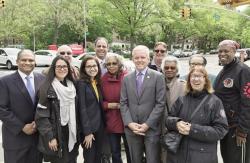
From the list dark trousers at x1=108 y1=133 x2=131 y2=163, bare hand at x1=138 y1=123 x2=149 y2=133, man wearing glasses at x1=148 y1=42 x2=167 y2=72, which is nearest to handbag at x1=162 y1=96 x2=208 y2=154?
bare hand at x1=138 y1=123 x2=149 y2=133

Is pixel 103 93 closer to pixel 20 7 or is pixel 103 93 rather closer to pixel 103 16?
pixel 20 7

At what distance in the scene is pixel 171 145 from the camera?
4.14 meters

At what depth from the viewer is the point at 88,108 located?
4910 mm

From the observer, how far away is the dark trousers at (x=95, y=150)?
5.03 m

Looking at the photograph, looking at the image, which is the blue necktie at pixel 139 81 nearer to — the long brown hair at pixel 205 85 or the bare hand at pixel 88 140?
the long brown hair at pixel 205 85

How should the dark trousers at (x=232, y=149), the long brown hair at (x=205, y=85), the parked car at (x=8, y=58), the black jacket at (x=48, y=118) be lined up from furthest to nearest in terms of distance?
the parked car at (x=8, y=58) → the dark trousers at (x=232, y=149) → the black jacket at (x=48, y=118) → the long brown hair at (x=205, y=85)

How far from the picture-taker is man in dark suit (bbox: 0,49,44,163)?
4.61 metres

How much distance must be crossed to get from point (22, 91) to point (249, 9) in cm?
7757

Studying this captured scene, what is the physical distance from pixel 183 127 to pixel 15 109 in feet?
7.08

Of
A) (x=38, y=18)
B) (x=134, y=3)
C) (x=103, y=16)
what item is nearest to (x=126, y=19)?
(x=134, y=3)

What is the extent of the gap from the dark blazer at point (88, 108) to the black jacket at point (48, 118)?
0.40 m

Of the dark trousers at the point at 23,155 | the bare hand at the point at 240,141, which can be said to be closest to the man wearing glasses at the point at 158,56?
the bare hand at the point at 240,141

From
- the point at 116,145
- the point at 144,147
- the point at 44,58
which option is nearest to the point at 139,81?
the point at 144,147

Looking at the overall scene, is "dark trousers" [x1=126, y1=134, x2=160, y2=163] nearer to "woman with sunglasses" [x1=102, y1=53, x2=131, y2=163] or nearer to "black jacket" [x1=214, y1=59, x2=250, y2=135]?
"woman with sunglasses" [x1=102, y1=53, x2=131, y2=163]
